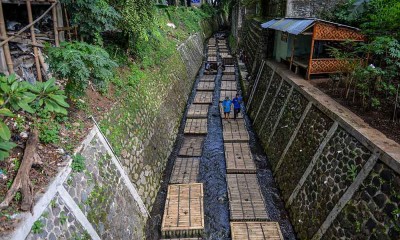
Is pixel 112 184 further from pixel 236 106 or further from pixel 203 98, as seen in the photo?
pixel 203 98

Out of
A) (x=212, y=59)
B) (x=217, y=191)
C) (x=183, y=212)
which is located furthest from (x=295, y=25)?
(x=212, y=59)

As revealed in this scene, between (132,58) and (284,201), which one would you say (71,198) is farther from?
(132,58)

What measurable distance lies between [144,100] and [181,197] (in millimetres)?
4816

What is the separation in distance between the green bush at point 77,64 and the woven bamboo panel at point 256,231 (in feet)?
21.8

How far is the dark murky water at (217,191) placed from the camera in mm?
9398

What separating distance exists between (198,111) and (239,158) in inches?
239

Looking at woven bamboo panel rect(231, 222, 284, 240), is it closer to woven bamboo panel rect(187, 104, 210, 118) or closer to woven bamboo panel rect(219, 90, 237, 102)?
woven bamboo panel rect(187, 104, 210, 118)

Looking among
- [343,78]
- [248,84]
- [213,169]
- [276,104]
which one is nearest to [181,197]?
[213,169]

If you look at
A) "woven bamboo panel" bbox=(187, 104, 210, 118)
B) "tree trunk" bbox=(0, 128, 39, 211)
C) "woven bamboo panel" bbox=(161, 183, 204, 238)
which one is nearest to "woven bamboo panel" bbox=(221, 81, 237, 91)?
"woven bamboo panel" bbox=(187, 104, 210, 118)

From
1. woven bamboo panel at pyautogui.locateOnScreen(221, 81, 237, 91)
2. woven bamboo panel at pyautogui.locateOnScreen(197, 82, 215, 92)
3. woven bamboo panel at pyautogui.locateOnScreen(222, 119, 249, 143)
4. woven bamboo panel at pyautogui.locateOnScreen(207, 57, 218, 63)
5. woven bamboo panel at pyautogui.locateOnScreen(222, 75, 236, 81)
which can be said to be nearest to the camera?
woven bamboo panel at pyautogui.locateOnScreen(222, 119, 249, 143)

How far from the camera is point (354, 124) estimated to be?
8094 mm

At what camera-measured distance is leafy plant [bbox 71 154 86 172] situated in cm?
686

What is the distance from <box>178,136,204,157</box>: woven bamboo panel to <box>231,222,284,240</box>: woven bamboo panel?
16.6 ft

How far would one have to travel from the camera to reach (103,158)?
318 inches
